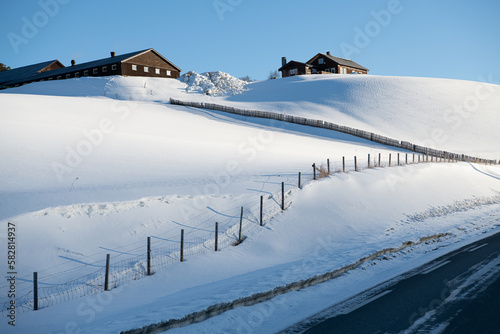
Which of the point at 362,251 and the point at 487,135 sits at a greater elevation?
the point at 487,135

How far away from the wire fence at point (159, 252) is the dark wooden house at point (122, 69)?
64.1m

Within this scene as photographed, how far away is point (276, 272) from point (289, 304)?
2.64 m

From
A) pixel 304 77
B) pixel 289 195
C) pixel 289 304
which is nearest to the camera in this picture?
pixel 289 304

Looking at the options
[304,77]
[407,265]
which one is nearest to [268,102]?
[304,77]

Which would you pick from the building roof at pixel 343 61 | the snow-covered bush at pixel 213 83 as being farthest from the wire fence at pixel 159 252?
the building roof at pixel 343 61

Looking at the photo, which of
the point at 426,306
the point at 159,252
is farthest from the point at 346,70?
the point at 426,306

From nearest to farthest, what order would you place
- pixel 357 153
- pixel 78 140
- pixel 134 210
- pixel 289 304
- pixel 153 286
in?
pixel 289 304, pixel 153 286, pixel 134 210, pixel 78 140, pixel 357 153

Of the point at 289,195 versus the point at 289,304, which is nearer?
the point at 289,304

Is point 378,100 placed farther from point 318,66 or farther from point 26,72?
point 26,72

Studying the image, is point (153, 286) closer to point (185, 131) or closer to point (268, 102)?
point (185, 131)

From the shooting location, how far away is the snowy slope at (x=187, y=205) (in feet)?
35.8

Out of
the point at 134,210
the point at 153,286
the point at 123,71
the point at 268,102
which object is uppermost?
the point at 123,71

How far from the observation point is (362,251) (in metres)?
13.6

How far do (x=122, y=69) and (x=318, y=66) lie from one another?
49.5m
